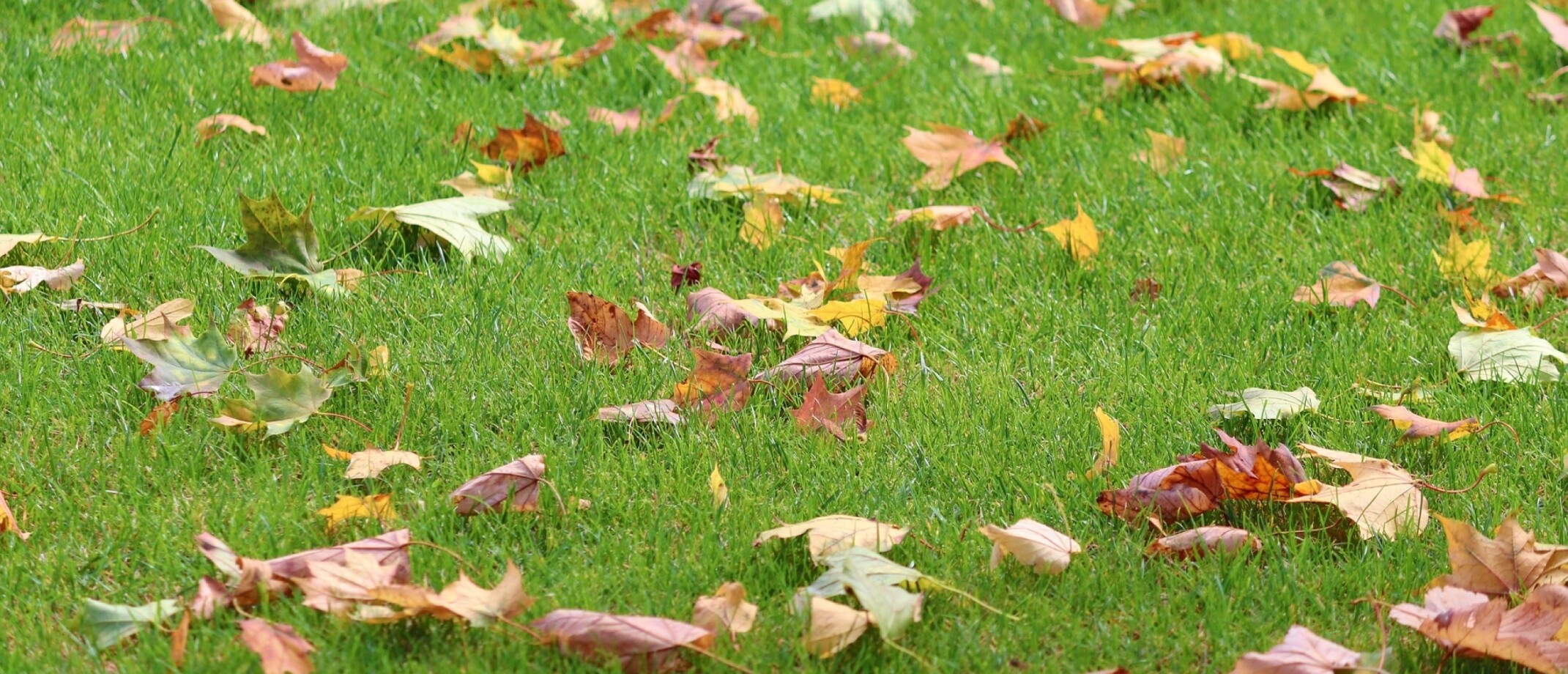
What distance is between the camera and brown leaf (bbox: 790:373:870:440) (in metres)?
2.38

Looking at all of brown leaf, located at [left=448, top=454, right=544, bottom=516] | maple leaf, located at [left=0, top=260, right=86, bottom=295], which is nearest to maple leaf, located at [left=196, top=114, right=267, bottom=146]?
maple leaf, located at [left=0, top=260, right=86, bottom=295]

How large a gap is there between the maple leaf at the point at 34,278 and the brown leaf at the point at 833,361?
1.29 meters

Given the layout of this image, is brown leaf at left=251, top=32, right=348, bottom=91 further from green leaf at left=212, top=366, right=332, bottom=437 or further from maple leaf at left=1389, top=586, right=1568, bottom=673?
maple leaf at left=1389, top=586, right=1568, bottom=673

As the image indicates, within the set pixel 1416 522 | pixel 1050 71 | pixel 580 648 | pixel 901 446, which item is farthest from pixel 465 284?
pixel 1050 71

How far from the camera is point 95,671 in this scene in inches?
70.4

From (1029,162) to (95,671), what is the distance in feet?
7.71

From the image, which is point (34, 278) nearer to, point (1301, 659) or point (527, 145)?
point (527, 145)

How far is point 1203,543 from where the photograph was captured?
2070 mm

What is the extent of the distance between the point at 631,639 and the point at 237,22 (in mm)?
2713

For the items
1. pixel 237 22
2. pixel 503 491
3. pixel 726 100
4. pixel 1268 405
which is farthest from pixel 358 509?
pixel 237 22

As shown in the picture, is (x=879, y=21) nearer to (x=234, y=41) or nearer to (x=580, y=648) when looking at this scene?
(x=234, y=41)

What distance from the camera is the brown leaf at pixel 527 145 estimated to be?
3289 millimetres

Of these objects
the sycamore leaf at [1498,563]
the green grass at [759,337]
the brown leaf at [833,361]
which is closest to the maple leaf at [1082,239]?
the green grass at [759,337]

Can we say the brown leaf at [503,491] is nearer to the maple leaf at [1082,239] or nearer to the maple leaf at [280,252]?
the maple leaf at [280,252]
